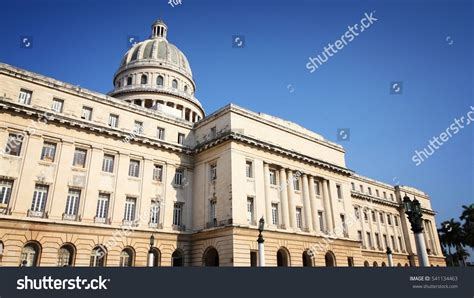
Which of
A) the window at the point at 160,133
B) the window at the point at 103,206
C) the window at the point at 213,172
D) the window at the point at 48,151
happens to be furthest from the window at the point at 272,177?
the window at the point at 48,151

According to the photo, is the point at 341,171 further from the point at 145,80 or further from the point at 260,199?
the point at 145,80

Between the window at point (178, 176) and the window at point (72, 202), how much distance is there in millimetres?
9155

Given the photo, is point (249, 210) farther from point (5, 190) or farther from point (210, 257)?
point (5, 190)

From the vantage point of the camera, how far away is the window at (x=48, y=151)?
25.9m

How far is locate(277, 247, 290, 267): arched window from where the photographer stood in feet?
101

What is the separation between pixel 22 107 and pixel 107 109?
22.9ft

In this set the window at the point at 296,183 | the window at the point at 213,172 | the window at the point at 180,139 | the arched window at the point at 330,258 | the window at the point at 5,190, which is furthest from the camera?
the window at the point at 296,183

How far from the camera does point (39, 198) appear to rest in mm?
24969

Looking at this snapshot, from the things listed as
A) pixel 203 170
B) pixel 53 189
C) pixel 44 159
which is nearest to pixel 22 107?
pixel 44 159

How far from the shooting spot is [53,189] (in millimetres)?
25500

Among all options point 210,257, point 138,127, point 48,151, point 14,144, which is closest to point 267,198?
point 210,257

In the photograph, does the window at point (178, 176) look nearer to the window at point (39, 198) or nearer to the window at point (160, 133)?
the window at point (160, 133)

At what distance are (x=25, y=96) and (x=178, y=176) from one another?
15.0 m

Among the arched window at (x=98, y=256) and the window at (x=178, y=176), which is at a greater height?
the window at (x=178, y=176)
